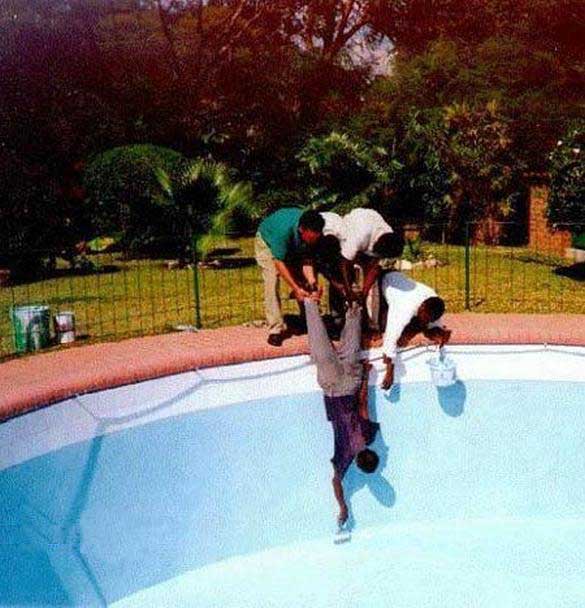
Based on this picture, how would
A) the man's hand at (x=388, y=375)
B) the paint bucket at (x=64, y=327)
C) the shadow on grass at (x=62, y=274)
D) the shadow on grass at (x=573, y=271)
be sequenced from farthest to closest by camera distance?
the shadow on grass at (x=62, y=274), the shadow on grass at (x=573, y=271), the paint bucket at (x=64, y=327), the man's hand at (x=388, y=375)

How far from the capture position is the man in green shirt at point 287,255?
7.37 m

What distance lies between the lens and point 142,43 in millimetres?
24969

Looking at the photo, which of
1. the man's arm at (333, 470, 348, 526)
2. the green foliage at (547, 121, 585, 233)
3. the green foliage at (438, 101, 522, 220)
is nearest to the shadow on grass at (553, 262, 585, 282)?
the green foliage at (547, 121, 585, 233)

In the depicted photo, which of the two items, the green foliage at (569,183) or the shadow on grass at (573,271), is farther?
the shadow on grass at (573,271)

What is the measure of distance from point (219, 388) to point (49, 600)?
2.21m

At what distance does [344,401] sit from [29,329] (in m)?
3.57

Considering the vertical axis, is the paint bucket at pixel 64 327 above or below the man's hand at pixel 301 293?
below

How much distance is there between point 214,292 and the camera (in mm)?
12453

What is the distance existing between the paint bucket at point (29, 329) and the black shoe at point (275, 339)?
100 inches

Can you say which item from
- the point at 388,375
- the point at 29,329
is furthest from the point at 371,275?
the point at 29,329

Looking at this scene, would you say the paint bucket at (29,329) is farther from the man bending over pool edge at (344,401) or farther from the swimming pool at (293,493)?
the man bending over pool edge at (344,401)

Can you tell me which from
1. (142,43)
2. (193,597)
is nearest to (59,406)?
(193,597)

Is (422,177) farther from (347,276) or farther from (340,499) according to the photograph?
(340,499)

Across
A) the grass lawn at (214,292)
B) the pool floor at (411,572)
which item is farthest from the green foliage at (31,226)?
the pool floor at (411,572)
